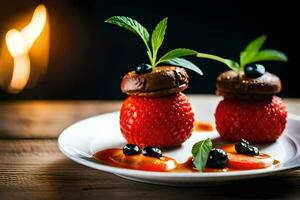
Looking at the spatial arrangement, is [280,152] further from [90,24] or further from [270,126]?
[90,24]

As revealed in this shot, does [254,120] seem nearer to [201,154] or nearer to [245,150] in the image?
[245,150]

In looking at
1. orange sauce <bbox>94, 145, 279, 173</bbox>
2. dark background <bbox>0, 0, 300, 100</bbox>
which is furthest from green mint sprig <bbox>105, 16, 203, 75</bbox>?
dark background <bbox>0, 0, 300, 100</bbox>

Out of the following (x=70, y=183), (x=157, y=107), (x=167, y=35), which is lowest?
(x=70, y=183)

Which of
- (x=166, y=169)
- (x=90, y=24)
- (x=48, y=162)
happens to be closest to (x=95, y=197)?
(x=166, y=169)

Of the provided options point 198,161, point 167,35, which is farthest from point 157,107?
point 167,35

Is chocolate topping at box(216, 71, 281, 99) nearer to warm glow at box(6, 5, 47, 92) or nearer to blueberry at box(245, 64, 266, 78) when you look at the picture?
blueberry at box(245, 64, 266, 78)

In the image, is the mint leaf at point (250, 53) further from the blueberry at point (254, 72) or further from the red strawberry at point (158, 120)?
the red strawberry at point (158, 120)
